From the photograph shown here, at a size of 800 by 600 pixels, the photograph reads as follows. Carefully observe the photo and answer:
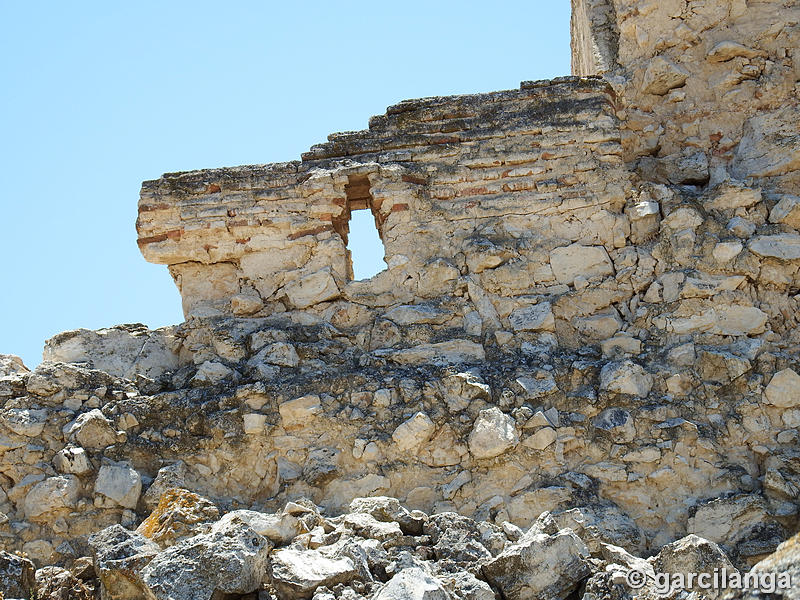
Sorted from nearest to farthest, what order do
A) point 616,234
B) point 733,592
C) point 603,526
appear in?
1. point 733,592
2. point 603,526
3. point 616,234

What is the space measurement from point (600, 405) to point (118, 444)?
302 cm

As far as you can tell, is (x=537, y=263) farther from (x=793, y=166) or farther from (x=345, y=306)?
(x=793, y=166)

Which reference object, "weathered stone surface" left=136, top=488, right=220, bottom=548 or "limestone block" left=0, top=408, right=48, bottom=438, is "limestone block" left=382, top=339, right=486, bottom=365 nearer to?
"weathered stone surface" left=136, top=488, right=220, bottom=548

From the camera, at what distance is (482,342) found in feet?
21.7

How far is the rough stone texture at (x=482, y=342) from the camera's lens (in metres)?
5.76

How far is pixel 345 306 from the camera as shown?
6914 mm

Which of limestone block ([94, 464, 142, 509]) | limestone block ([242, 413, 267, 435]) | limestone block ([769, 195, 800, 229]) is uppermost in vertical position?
limestone block ([769, 195, 800, 229])

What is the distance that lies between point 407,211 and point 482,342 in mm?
1148

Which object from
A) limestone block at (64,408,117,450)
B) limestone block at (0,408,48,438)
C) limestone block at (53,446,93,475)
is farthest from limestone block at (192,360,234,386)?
limestone block at (0,408,48,438)

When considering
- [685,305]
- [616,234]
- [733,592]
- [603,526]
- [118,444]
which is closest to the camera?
[733,592]

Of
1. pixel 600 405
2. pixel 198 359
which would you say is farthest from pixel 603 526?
pixel 198 359

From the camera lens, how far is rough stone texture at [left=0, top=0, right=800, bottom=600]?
576 cm

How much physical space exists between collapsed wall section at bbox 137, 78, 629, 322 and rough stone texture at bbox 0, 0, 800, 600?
0.02 metres

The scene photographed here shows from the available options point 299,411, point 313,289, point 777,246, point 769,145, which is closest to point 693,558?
point 299,411
